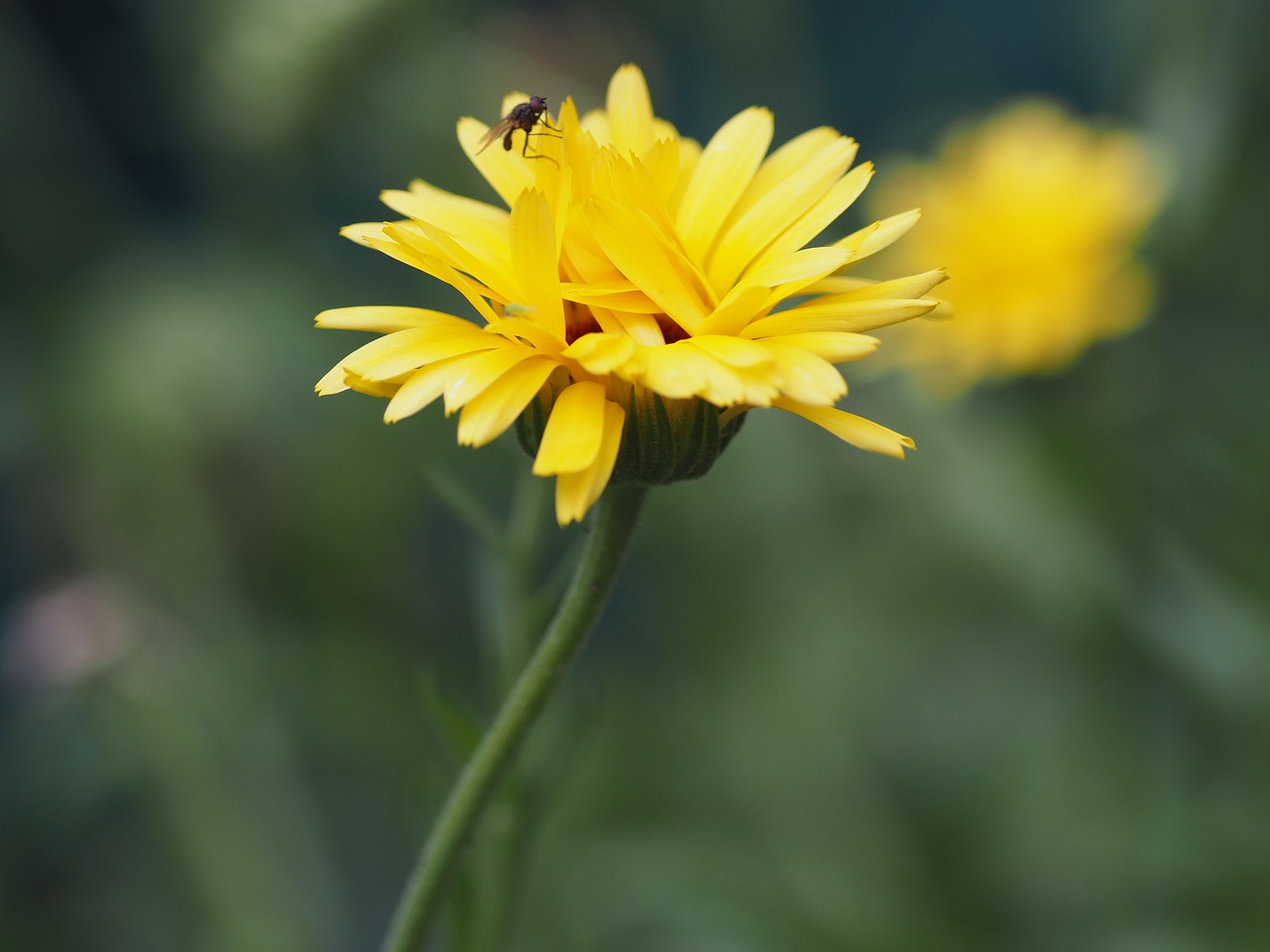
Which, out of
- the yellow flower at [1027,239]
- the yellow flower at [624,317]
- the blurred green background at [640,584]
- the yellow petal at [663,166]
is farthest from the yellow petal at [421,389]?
the yellow flower at [1027,239]

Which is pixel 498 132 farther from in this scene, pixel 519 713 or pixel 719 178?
pixel 519 713

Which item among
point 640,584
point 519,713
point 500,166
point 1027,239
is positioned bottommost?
point 519,713

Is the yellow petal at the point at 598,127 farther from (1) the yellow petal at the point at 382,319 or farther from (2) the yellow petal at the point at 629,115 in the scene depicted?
(1) the yellow petal at the point at 382,319

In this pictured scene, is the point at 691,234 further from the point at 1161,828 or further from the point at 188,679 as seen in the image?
the point at 188,679

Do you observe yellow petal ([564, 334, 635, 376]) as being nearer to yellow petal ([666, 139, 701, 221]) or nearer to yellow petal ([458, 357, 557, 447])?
yellow petal ([458, 357, 557, 447])

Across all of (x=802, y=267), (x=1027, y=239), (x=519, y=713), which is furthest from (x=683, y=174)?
→ (x=1027, y=239)

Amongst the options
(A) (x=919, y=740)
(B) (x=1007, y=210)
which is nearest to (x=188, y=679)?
(A) (x=919, y=740)
